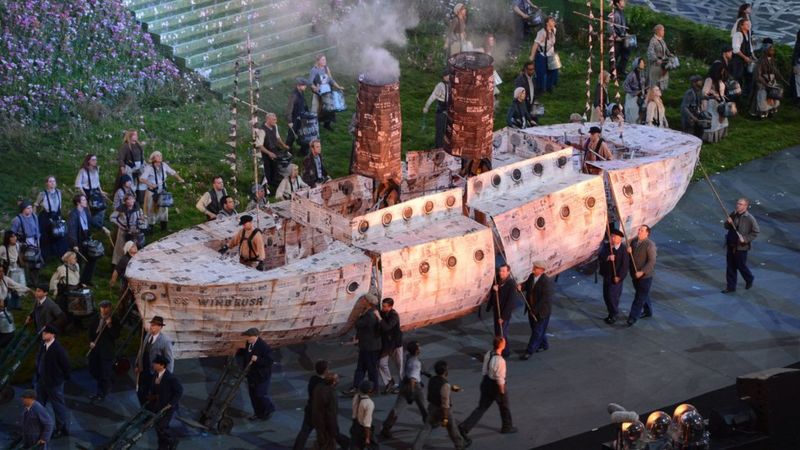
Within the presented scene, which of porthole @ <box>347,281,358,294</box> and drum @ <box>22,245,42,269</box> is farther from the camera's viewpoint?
drum @ <box>22,245,42,269</box>

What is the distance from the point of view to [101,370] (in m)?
26.7

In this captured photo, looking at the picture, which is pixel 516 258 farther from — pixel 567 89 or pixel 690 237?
pixel 567 89

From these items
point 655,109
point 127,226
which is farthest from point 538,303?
point 655,109

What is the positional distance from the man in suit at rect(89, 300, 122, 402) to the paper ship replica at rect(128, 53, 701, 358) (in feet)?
1.90

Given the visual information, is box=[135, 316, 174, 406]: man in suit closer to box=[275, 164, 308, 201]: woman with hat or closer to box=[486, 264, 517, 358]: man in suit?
box=[486, 264, 517, 358]: man in suit

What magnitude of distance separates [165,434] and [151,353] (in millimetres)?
1204

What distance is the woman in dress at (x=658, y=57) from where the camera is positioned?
38094 mm

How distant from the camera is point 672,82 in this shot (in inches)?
1592

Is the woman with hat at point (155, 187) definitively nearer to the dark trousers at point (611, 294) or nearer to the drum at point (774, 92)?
the dark trousers at point (611, 294)

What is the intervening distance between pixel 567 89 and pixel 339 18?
16.8ft

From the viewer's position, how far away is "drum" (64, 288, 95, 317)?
28.4 metres

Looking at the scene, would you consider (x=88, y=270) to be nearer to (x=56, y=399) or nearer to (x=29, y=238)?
(x=29, y=238)

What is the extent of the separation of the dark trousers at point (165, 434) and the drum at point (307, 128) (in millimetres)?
10642

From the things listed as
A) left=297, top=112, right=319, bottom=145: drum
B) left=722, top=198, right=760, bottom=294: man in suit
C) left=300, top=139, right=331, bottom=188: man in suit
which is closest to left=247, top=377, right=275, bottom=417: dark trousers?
left=300, top=139, right=331, bottom=188: man in suit
